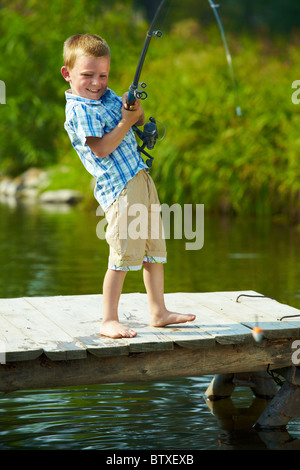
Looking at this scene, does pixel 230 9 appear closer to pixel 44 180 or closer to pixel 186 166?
pixel 44 180

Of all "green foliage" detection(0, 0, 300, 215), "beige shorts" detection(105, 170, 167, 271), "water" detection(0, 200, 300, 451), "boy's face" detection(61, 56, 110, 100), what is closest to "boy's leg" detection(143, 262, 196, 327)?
"beige shorts" detection(105, 170, 167, 271)

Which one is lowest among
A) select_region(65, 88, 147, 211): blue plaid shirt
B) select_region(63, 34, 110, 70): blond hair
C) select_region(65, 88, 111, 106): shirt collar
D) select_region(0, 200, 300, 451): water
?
select_region(0, 200, 300, 451): water

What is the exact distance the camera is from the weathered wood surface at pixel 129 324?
13.0 ft

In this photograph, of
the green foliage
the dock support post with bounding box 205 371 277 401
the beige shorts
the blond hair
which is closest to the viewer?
the blond hair

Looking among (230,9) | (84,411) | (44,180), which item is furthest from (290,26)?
(84,411)

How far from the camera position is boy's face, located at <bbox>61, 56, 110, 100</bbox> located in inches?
164

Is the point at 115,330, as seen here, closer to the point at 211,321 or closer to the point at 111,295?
the point at 111,295

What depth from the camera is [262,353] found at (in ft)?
14.4

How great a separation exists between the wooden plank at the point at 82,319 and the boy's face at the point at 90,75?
113cm

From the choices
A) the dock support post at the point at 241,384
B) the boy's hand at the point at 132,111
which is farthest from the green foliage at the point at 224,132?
the boy's hand at the point at 132,111

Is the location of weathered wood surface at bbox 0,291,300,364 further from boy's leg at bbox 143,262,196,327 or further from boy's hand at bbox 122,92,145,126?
boy's hand at bbox 122,92,145,126

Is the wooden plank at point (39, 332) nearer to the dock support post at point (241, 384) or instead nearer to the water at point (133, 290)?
the water at point (133, 290)

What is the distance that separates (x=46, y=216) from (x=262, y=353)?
40.1 feet

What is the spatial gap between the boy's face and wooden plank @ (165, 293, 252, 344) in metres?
1.26
